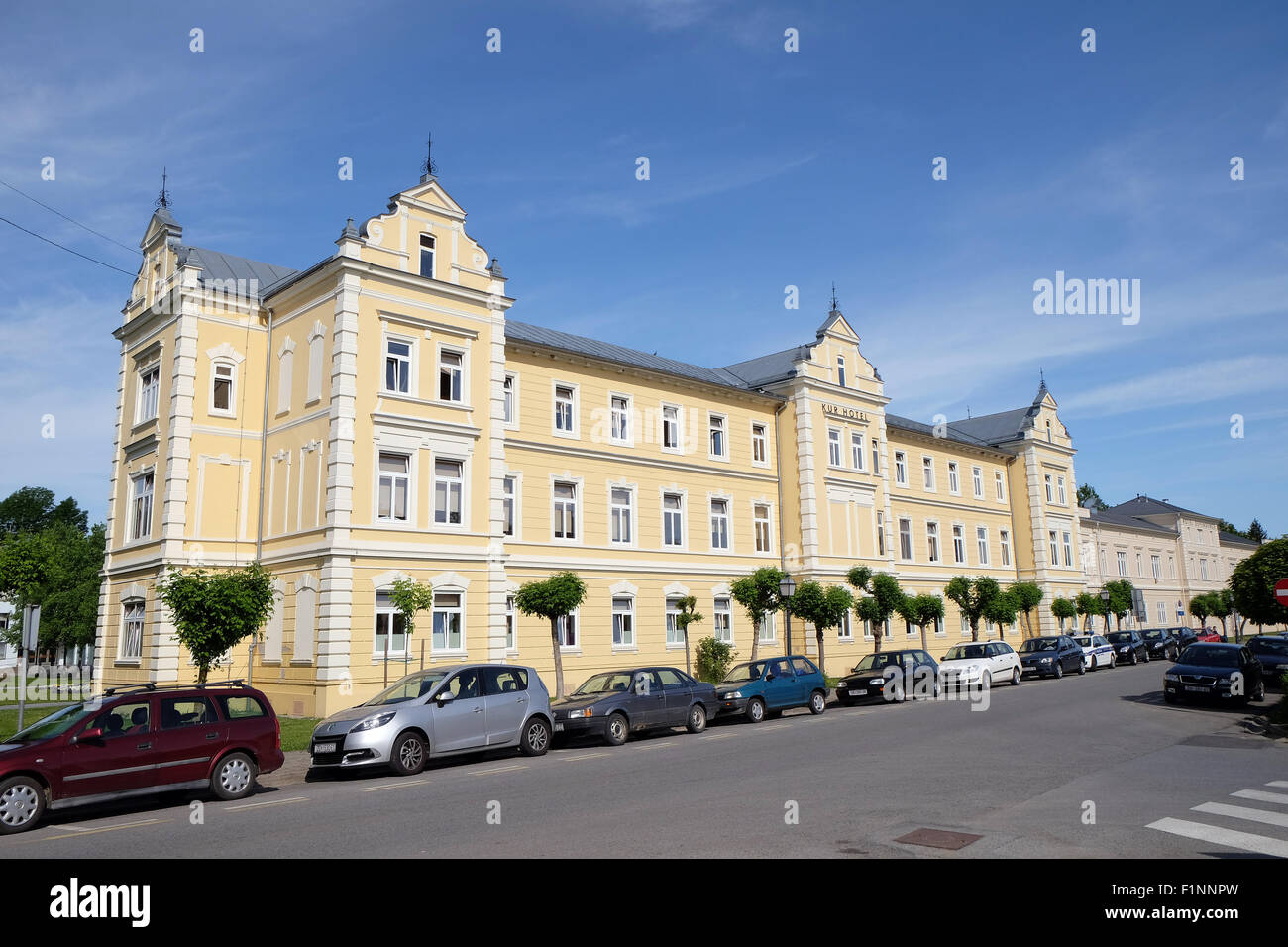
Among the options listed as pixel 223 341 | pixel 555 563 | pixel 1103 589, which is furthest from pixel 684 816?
pixel 1103 589

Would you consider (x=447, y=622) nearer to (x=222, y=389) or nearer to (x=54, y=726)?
(x=222, y=389)

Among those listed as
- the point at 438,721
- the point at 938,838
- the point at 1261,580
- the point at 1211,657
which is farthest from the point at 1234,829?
the point at 1261,580

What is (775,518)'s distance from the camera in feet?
130

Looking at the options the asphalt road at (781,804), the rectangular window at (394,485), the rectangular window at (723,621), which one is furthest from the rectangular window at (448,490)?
the rectangular window at (723,621)

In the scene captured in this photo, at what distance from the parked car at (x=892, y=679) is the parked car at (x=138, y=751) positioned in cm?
1807

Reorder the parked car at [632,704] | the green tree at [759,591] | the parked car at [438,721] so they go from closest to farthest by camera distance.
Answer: the parked car at [438,721] < the parked car at [632,704] < the green tree at [759,591]

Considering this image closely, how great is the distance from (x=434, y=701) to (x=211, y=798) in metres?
3.75

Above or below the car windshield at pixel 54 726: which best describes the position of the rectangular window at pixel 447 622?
above

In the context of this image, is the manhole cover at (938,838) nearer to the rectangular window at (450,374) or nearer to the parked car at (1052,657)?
the rectangular window at (450,374)

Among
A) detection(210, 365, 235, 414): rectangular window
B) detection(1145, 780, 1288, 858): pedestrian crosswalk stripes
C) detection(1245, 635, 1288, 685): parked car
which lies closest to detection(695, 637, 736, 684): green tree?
detection(1245, 635, 1288, 685): parked car

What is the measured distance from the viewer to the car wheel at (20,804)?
10906mm

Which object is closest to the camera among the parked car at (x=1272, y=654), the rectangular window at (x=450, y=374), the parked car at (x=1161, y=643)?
the parked car at (x=1272, y=654)

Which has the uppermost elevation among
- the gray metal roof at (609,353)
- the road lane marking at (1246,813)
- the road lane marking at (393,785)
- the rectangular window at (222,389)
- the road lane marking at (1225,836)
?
the gray metal roof at (609,353)
